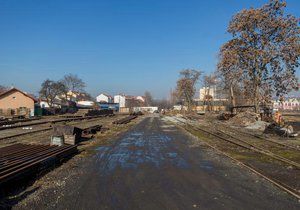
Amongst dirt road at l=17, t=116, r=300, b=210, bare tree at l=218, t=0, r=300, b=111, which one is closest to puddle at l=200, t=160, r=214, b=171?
dirt road at l=17, t=116, r=300, b=210

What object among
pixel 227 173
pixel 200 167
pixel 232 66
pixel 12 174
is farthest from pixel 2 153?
pixel 232 66

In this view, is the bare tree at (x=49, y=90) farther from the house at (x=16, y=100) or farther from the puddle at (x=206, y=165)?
the puddle at (x=206, y=165)

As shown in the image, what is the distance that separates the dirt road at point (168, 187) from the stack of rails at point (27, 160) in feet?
4.27

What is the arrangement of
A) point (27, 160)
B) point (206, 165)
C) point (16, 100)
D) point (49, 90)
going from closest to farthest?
point (27, 160)
point (206, 165)
point (16, 100)
point (49, 90)

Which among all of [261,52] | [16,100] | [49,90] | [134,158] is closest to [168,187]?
[134,158]

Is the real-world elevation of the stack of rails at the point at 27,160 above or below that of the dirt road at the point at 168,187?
above

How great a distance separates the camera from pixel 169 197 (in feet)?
25.5

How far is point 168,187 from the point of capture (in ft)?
28.7

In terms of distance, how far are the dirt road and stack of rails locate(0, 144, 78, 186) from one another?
4.27ft

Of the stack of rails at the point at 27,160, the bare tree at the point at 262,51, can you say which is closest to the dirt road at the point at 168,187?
the stack of rails at the point at 27,160

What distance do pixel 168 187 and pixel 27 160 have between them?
4.70 meters

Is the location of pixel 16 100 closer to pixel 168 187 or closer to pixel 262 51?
pixel 262 51

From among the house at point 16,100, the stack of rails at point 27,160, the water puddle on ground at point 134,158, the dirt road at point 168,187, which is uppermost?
the house at point 16,100

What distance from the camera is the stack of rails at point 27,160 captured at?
883 centimetres
